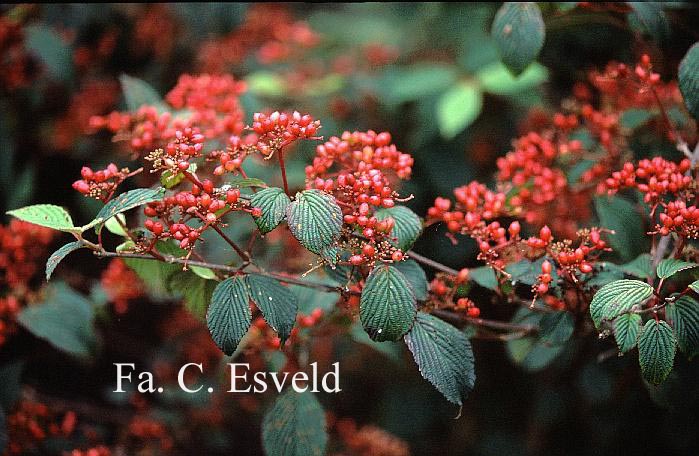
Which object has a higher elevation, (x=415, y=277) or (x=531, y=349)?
(x=415, y=277)

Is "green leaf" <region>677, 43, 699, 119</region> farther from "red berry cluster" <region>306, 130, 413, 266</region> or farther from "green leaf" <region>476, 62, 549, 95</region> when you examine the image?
"green leaf" <region>476, 62, 549, 95</region>

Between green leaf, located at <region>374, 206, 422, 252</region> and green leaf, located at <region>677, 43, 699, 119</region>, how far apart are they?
2.02ft

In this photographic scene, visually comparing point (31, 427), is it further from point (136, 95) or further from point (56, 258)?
point (136, 95)

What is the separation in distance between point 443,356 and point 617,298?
11.7 inches

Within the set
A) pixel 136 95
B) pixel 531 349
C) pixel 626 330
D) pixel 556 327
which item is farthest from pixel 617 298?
pixel 136 95

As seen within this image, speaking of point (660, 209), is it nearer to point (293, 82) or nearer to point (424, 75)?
point (424, 75)

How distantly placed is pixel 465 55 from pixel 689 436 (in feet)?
4.83

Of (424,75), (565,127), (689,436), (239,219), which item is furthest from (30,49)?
(689,436)

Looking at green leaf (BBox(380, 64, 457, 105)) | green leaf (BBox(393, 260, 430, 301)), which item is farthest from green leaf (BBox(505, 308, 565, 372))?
green leaf (BBox(380, 64, 457, 105))

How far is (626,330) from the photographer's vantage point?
1022 millimetres

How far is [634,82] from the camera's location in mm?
1397

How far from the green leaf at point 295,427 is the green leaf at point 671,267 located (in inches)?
28.5

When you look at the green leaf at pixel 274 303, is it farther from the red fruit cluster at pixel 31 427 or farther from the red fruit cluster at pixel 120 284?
the red fruit cluster at pixel 31 427

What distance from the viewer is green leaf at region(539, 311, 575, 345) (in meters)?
1.17
